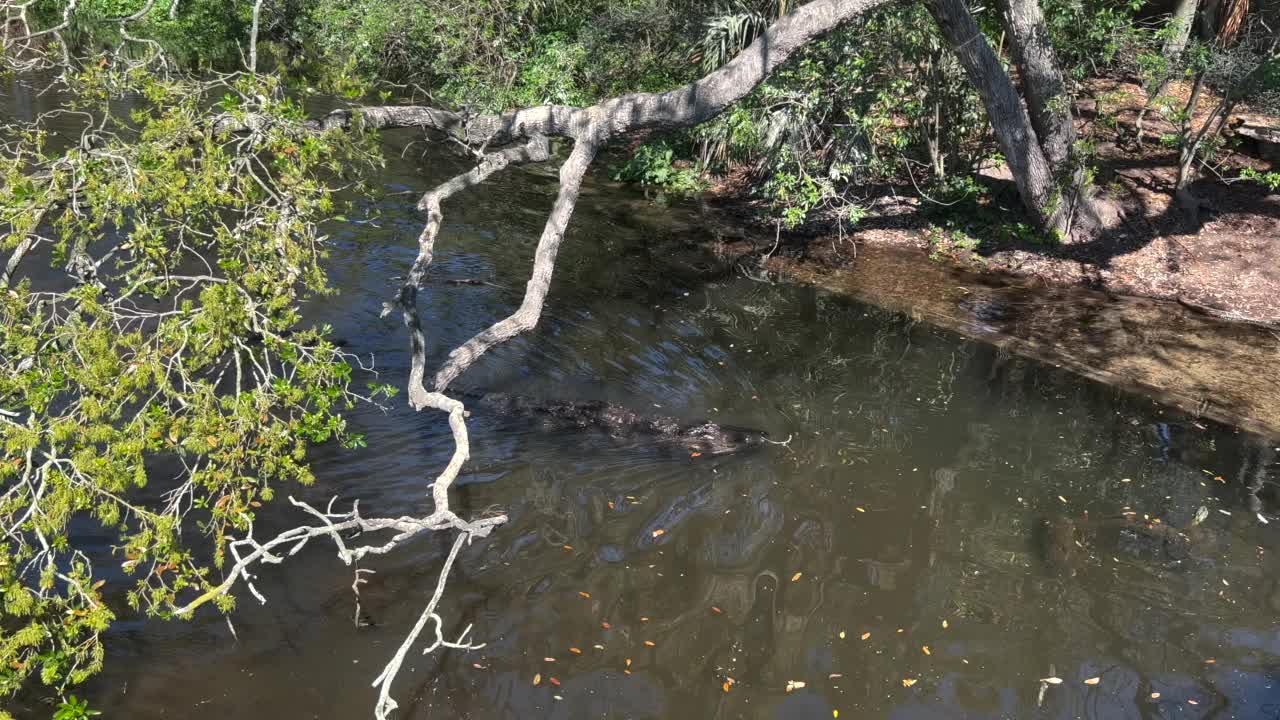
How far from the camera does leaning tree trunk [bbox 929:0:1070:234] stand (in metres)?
10.1

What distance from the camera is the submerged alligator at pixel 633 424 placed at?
7484mm

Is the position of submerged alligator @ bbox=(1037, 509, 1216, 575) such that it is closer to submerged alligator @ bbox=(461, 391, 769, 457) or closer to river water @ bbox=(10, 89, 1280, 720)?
river water @ bbox=(10, 89, 1280, 720)

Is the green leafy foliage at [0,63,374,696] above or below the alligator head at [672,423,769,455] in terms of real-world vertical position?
above

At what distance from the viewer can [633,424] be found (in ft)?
25.1

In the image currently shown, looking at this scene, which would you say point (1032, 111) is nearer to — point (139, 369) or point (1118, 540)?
point (1118, 540)

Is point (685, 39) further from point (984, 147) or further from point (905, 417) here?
point (905, 417)

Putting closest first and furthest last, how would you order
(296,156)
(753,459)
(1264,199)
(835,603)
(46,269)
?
(296,156)
(835,603)
(753,459)
(46,269)
(1264,199)

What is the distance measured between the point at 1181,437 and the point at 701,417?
13.5ft

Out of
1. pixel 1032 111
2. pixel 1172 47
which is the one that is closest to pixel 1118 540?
pixel 1032 111

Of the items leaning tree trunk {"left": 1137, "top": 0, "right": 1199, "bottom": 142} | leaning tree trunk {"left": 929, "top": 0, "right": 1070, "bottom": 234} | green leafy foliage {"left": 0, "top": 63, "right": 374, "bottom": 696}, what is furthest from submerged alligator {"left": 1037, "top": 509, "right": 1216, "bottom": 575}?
leaning tree trunk {"left": 1137, "top": 0, "right": 1199, "bottom": 142}

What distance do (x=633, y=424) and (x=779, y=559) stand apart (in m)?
1.95

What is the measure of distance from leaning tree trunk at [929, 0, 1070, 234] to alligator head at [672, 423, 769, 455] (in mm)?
Result: 5341

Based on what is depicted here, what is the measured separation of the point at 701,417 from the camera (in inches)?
316

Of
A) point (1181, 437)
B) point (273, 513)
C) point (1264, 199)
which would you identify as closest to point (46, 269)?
point (273, 513)
